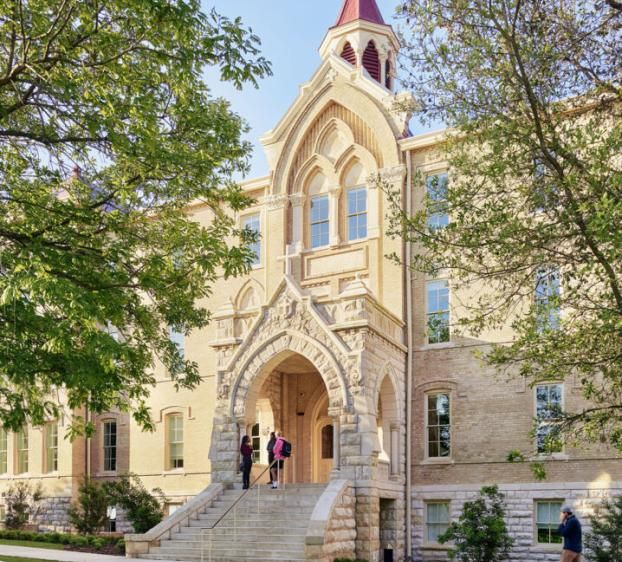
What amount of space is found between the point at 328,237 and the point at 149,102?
602 inches

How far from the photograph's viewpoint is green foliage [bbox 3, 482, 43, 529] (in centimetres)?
3112

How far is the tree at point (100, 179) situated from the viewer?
→ 12.2 metres

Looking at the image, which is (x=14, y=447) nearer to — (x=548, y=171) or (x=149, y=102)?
(x=149, y=102)

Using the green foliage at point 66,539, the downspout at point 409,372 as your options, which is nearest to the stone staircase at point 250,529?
the green foliage at point 66,539

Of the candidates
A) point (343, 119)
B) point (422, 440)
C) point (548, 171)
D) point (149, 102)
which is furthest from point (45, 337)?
point (343, 119)

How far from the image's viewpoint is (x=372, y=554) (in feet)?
69.9

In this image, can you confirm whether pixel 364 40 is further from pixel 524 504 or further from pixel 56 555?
pixel 56 555

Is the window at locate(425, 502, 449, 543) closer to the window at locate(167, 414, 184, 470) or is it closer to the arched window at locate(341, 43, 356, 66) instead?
the window at locate(167, 414, 184, 470)

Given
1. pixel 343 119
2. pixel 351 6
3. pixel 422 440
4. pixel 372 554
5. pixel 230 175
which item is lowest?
pixel 372 554

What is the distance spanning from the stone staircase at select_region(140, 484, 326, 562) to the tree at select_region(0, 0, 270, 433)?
21.2ft

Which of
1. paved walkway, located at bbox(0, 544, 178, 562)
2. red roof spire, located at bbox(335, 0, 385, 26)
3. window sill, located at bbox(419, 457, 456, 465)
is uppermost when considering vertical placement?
red roof spire, located at bbox(335, 0, 385, 26)

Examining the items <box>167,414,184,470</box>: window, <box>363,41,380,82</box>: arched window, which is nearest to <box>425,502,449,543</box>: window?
<box>167,414,184,470</box>: window

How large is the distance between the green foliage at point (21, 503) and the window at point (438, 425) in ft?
52.3

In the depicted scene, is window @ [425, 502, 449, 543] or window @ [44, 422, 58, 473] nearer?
window @ [425, 502, 449, 543]
